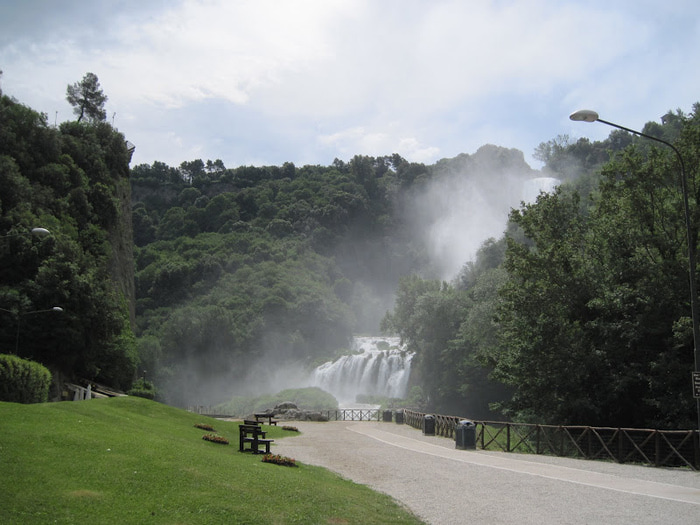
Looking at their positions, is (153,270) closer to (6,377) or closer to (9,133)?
(9,133)

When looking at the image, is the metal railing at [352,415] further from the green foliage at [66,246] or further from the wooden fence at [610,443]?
the wooden fence at [610,443]

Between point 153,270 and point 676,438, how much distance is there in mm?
120527

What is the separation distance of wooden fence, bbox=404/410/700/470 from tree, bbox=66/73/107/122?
8024cm

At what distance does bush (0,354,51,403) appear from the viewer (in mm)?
23616

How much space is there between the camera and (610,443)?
65.9 ft

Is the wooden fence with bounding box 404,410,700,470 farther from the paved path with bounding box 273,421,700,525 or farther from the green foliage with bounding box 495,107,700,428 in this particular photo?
the green foliage with bounding box 495,107,700,428

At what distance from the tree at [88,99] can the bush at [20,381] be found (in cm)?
6836

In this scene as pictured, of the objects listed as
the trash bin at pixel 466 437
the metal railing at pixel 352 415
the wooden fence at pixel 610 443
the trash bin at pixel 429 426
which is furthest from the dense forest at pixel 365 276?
the metal railing at pixel 352 415

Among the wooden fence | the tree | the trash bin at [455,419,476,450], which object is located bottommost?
the trash bin at [455,419,476,450]

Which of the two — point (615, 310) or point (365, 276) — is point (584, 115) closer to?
point (615, 310)

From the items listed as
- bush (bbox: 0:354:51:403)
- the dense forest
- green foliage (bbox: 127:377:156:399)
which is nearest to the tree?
the dense forest

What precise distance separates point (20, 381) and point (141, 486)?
18.3 metres

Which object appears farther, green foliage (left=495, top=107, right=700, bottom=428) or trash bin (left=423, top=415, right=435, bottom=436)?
trash bin (left=423, top=415, right=435, bottom=436)

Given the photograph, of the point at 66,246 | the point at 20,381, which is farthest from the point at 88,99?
the point at 20,381
